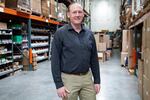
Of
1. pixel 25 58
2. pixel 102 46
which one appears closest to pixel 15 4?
pixel 25 58

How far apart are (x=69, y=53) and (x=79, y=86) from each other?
0.32 meters

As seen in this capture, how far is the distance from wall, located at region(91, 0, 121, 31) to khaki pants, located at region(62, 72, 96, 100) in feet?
66.3

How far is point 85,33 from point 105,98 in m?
2.40

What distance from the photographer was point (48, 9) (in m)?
9.71

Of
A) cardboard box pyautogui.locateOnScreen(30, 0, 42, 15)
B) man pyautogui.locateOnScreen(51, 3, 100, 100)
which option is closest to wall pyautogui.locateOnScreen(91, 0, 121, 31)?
cardboard box pyautogui.locateOnScreen(30, 0, 42, 15)

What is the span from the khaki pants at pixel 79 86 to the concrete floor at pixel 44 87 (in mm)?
2240

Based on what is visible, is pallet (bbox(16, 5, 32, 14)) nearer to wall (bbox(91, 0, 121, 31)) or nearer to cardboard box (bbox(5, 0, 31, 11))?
cardboard box (bbox(5, 0, 31, 11))

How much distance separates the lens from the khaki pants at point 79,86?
92.5 inches

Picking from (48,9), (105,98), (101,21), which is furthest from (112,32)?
(105,98)

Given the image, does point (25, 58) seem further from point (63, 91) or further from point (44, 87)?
point (63, 91)

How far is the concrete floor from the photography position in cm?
469

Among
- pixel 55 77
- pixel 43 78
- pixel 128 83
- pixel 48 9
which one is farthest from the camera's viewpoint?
pixel 48 9

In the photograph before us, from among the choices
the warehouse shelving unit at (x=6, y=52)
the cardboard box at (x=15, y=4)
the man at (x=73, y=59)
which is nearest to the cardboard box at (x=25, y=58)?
the warehouse shelving unit at (x=6, y=52)

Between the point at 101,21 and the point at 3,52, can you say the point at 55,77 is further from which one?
the point at 101,21
